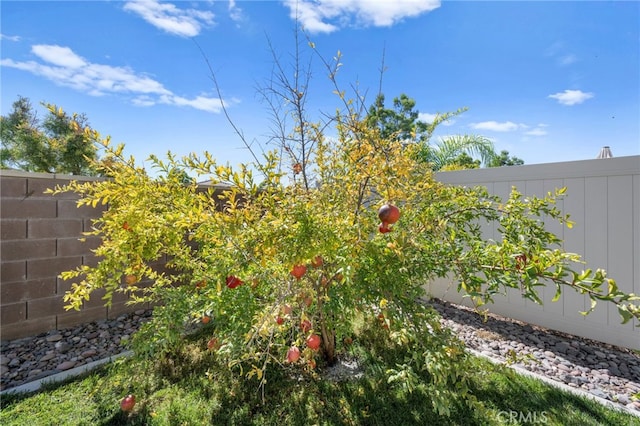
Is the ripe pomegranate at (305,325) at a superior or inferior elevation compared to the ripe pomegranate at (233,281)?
inferior

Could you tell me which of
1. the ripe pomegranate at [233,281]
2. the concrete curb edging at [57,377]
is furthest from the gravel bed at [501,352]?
the ripe pomegranate at [233,281]

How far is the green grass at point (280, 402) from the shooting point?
5.76 ft

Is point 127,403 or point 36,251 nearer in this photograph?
point 127,403

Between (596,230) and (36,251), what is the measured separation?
17.5 ft

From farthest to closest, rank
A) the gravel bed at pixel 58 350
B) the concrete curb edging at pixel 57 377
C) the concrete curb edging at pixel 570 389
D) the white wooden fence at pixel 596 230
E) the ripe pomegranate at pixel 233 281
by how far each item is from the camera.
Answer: the white wooden fence at pixel 596 230
the gravel bed at pixel 58 350
the concrete curb edging at pixel 57 377
the concrete curb edging at pixel 570 389
the ripe pomegranate at pixel 233 281

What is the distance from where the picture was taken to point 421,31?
3877 mm

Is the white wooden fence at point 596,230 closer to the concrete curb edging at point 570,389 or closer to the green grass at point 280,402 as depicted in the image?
the concrete curb edging at point 570,389

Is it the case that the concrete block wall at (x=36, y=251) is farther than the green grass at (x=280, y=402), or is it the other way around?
the concrete block wall at (x=36, y=251)

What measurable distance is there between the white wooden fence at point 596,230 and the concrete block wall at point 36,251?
186 inches

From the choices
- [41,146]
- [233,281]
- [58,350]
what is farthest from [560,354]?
[41,146]

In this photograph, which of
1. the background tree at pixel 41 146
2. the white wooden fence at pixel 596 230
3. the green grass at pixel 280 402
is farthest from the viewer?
the background tree at pixel 41 146

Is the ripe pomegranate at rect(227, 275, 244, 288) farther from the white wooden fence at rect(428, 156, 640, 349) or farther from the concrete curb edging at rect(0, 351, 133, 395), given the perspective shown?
the white wooden fence at rect(428, 156, 640, 349)

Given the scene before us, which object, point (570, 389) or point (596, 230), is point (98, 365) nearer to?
point (570, 389)

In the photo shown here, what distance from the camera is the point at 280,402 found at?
191 cm
